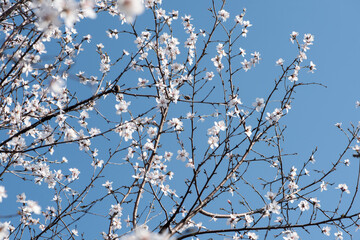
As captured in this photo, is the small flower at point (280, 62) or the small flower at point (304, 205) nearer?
the small flower at point (304, 205)

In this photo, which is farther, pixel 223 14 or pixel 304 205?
pixel 223 14

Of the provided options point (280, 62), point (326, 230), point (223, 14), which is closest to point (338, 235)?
point (326, 230)

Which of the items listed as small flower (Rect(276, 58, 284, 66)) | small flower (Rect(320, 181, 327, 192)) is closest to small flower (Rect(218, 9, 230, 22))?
small flower (Rect(276, 58, 284, 66))

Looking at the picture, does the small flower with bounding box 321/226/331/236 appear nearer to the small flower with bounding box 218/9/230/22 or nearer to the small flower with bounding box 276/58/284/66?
the small flower with bounding box 276/58/284/66

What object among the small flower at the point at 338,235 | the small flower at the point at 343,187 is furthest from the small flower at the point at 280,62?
the small flower at the point at 338,235

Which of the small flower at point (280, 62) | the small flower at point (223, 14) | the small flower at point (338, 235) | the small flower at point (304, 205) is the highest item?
the small flower at point (223, 14)

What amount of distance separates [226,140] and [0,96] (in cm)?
250

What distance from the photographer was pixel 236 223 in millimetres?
3734

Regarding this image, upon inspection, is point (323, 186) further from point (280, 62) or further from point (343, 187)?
point (280, 62)

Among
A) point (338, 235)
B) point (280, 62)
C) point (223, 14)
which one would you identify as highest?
point (223, 14)

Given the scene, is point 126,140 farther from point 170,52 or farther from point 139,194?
point 170,52

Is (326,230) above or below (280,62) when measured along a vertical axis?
below

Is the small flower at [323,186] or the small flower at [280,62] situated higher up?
the small flower at [280,62]

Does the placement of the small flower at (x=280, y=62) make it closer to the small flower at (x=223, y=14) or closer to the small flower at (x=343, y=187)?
the small flower at (x=223, y=14)
